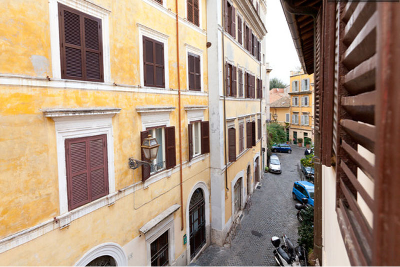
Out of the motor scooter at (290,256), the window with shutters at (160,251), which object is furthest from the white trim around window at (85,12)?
the motor scooter at (290,256)

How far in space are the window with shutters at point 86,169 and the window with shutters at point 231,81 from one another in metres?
7.86

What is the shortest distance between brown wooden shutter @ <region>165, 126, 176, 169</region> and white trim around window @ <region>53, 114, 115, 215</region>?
2388mm

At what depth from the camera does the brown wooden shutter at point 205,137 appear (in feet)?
35.3

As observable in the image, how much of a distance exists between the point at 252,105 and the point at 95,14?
13452 millimetres

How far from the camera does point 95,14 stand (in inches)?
225

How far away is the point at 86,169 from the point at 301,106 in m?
35.0

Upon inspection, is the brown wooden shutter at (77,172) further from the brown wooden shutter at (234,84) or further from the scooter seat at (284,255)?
the brown wooden shutter at (234,84)

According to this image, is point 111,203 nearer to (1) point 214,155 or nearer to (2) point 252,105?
(1) point 214,155

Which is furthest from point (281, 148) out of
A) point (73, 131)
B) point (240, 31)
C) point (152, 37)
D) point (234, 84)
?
point (73, 131)

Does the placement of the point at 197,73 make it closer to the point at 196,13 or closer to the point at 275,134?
the point at 196,13

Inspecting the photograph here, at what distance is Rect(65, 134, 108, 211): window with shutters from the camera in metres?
5.25

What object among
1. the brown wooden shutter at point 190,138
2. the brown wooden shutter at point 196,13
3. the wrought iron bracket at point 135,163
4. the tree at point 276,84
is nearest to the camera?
the wrought iron bracket at point 135,163

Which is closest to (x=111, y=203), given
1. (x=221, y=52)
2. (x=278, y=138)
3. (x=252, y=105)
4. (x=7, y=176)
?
(x=7, y=176)

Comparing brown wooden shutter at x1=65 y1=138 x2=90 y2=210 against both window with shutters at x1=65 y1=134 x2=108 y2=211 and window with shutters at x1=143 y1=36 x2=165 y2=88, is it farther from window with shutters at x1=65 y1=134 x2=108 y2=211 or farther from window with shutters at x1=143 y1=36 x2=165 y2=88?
window with shutters at x1=143 y1=36 x2=165 y2=88
